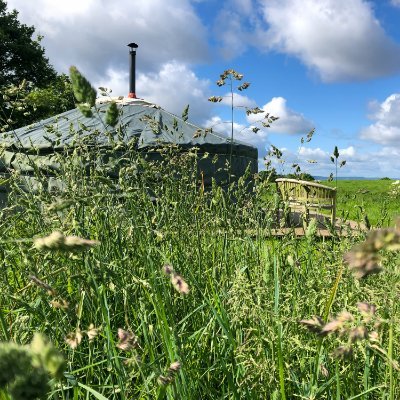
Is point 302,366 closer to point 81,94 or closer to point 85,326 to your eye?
point 85,326

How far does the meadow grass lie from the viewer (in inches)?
43.1

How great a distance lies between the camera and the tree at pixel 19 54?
2339cm

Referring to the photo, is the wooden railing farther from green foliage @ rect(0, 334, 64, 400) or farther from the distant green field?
green foliage @ rect(0, 334, 64, 400)

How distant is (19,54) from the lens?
78.5ft

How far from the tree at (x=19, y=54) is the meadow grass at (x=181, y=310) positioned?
2308cm

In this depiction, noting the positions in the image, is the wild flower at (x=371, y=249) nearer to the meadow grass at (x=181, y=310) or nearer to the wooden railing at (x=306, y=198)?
the meadow grass at (x=181, y=310)

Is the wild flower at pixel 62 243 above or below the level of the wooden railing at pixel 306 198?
below

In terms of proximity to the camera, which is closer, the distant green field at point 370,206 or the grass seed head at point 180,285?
the grass seed head at point 180,285

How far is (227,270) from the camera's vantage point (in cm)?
220

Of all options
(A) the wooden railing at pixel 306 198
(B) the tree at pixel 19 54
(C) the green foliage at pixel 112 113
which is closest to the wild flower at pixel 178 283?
(C) the green foliage at pixel 112 113

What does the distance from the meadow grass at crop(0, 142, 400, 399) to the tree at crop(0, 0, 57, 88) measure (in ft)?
75.7

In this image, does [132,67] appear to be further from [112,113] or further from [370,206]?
[112,113]

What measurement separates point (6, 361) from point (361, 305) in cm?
45

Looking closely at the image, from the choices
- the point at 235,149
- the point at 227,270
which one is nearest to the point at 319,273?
the point at 227,270
